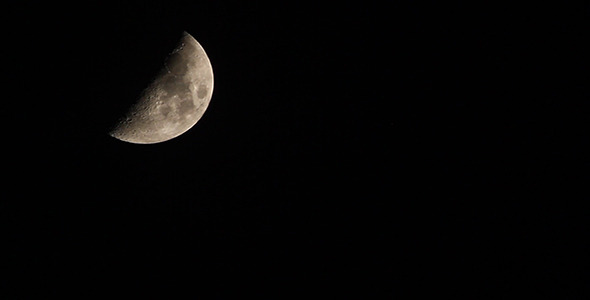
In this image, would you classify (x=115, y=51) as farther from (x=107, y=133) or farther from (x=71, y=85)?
(x=107, y=133)

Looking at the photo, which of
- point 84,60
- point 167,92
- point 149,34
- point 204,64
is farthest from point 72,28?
point 204,64

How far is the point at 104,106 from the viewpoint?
10.1 feet

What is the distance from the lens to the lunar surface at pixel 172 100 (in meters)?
3.21

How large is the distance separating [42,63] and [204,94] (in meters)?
1.19

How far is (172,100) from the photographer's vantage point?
3291mm

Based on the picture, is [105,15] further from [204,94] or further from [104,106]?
[204,94]

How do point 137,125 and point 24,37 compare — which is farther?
point 137,125

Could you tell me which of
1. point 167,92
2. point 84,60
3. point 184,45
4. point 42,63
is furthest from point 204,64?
point 42,63

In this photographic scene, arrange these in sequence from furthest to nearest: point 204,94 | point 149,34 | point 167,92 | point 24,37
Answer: point 204,94, point 167,92, point 149,34, point 24,37

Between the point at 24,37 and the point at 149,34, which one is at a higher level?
the point at 24,37

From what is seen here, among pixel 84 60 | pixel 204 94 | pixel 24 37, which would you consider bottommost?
pixel 204 94

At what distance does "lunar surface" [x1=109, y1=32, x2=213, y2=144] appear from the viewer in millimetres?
3213

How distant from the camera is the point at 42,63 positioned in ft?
9.34

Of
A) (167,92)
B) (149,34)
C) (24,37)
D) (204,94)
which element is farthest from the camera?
(204,94)
